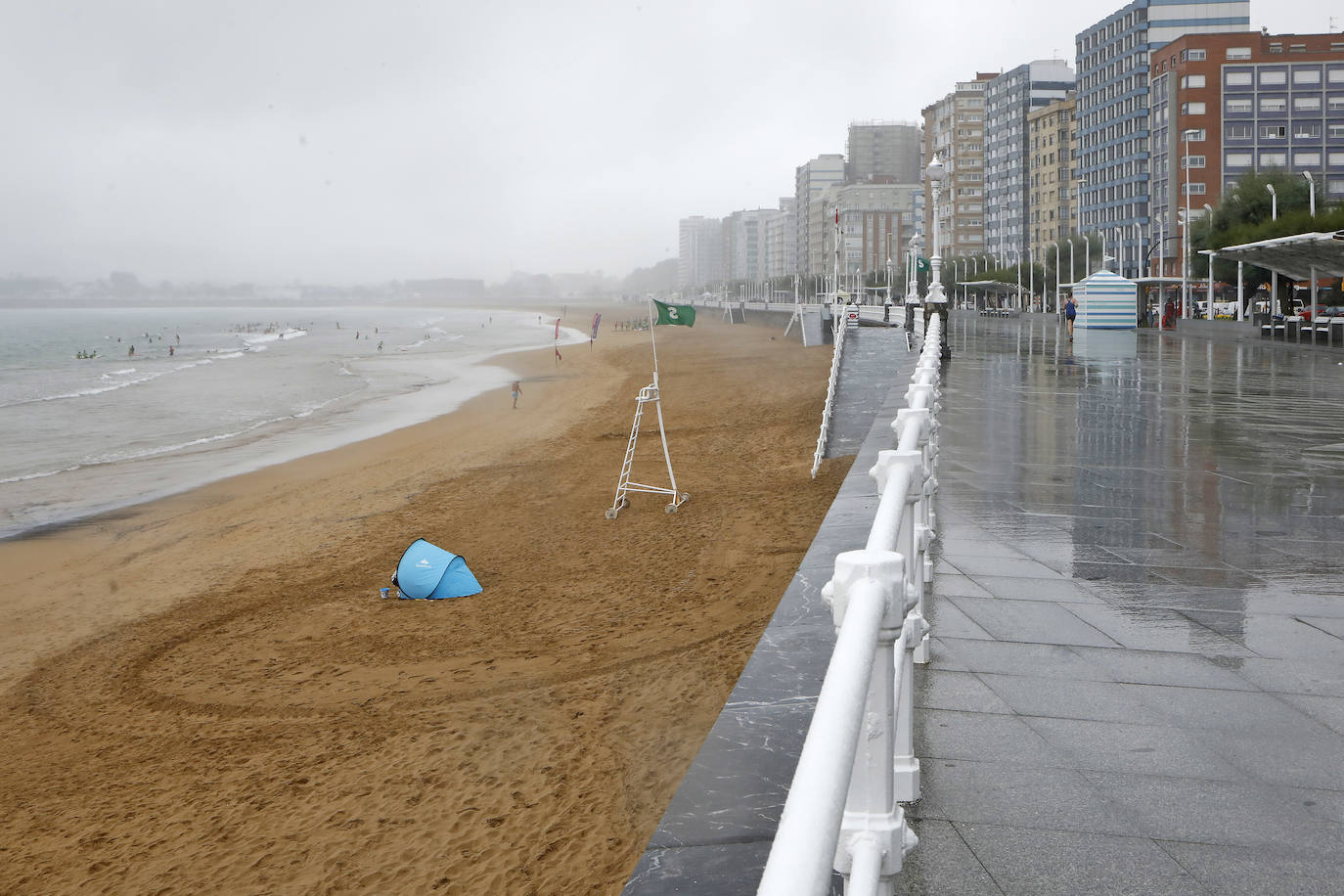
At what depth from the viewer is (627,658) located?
936cm

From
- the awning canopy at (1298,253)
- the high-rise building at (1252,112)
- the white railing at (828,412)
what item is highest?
the high-rise building at (1252,112)

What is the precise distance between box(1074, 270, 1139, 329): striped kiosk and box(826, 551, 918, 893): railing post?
130 feet

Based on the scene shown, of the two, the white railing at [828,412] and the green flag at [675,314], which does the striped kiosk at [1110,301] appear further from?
the green flag at [675,314]

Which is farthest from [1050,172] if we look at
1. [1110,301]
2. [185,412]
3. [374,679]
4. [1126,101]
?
[374,679]

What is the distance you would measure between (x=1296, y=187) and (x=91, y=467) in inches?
1983

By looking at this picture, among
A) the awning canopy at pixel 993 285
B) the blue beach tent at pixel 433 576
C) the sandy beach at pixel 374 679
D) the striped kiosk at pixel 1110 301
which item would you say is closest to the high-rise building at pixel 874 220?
the awning canopy at pixel 993 285

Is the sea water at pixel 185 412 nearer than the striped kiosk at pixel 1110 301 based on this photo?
Yes

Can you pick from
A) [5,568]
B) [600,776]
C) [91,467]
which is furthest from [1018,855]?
[91,467]

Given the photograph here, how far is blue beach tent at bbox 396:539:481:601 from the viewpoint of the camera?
11.9 meters

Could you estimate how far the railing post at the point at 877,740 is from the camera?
1689 mm

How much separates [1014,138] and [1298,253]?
345 feet

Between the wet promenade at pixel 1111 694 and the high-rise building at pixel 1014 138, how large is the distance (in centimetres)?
11983

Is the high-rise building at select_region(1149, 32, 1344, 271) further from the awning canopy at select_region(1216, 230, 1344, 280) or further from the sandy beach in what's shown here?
the sandy beach

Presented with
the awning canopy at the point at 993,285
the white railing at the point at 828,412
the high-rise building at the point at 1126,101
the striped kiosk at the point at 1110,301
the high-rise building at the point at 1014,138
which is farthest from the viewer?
the high-rise building at the point at 1014,138
